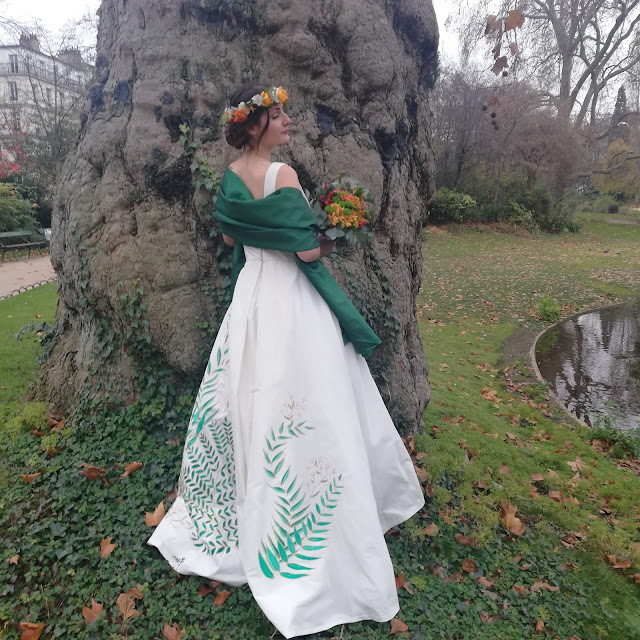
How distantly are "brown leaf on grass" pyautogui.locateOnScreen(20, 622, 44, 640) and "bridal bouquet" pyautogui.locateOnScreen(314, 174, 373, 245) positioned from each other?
233 cm

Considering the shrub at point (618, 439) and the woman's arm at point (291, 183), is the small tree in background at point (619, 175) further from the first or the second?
the woman's arm at point (291, 183)

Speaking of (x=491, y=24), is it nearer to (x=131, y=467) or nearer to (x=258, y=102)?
(x=258, y=102)

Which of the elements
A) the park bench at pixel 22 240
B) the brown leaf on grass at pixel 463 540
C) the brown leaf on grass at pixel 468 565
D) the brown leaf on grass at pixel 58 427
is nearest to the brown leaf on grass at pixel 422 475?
the brown leaf on grass at pixel 463 540

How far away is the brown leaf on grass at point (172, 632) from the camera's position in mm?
2393

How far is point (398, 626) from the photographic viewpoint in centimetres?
254

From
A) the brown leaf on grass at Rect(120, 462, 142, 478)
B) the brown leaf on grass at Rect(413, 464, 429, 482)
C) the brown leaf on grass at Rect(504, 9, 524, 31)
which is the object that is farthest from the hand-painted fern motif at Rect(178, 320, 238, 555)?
the brown leaf on grass at Rect(504, 9, 524, 31)

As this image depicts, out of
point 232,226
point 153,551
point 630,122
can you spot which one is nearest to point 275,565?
point 153,551

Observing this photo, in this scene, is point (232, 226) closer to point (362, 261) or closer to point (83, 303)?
point (362, 261)

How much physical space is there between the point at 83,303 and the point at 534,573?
3.58 metres

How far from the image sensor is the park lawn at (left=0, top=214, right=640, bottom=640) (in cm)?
254

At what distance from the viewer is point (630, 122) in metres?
34.1

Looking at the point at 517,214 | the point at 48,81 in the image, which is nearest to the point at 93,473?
the point at 48,81

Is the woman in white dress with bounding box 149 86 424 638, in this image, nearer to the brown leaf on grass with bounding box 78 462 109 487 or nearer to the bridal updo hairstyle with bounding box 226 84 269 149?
the bridal updo hairstyle with bounding box 226 84 269 149

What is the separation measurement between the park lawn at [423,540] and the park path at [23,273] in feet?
23.5
